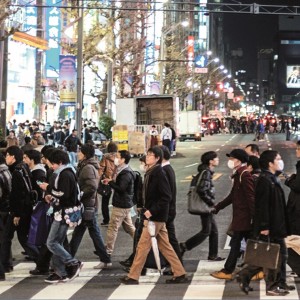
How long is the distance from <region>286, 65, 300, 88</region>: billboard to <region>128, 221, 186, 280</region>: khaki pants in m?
171

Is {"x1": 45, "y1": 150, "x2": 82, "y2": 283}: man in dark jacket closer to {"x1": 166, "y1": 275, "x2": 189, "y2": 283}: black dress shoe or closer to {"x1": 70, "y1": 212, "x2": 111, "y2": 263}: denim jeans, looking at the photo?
{"x1": 70, "y1": 212, "x2": 111, "y2": 263}: denim jeans

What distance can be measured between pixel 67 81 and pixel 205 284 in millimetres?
19494

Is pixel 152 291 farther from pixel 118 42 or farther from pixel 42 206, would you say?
pixel 118 42

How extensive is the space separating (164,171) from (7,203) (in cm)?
238

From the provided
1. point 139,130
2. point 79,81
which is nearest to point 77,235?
point 79,81

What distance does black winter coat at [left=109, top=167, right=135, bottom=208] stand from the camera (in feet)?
32.4

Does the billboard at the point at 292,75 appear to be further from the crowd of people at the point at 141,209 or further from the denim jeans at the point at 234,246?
the denim jeans at the point at 234,246

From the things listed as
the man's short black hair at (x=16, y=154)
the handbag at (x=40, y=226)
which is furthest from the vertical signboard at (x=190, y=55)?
the handbag at (x=40, y=226)

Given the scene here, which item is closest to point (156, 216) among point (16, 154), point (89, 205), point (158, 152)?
point (158, 152)

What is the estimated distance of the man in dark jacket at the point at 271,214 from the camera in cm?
773

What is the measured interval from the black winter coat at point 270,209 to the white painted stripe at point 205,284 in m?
0.99

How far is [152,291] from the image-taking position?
330 inches

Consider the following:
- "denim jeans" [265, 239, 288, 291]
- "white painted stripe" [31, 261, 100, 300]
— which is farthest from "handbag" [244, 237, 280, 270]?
"white painted stripe" [31, 261, 100, 300]

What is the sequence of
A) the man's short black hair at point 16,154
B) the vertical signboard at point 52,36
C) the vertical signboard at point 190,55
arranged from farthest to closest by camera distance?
the vertical signboard at point 190,55, the vertical signboard at point 52,36, the man's short black hair at point 16,154
